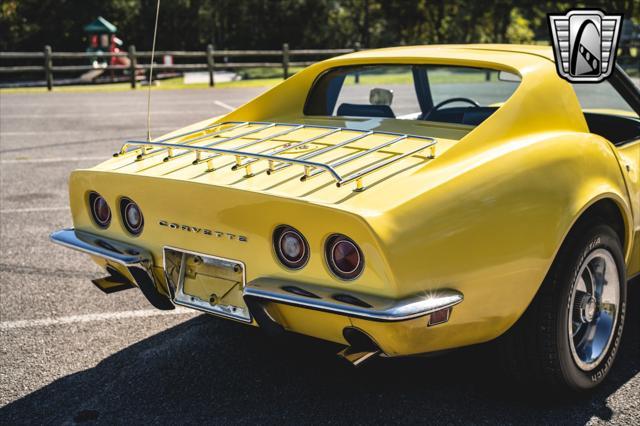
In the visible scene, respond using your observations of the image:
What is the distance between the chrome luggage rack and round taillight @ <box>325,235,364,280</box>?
0.20 metres

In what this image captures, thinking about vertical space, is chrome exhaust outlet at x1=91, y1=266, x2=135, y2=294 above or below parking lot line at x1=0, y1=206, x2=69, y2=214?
above

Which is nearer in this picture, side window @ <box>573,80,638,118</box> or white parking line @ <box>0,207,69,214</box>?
side window @ <box>573,80,638,118</box>

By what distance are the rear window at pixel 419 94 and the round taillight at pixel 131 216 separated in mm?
1285

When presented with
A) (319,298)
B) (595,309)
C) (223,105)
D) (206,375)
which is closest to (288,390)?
(206,375)

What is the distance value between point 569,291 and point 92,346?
2.19 meters

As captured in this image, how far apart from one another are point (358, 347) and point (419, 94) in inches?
84.3

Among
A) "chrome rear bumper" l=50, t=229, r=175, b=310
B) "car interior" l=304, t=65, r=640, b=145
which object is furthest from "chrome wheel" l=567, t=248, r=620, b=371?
"chrome rear bumper" l=50, t=229, r=175, b=310

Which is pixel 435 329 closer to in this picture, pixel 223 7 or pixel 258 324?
pixel 258 324

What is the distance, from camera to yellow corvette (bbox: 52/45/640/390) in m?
2.47

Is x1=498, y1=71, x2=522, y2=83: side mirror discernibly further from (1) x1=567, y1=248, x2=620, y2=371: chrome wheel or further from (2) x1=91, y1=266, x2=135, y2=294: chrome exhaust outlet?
(2) x1=91, y1=266, x2=135, y2=294: chrome exhaust outlet

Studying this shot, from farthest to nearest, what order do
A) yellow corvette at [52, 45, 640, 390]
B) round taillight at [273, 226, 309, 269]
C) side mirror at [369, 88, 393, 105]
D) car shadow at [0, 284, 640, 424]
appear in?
side mirror at [369, 88, 393, 105]
car shadow at [0, 284, 640, 424]
round taillight at [273, 226, 309, 269]
yellow corvette at [52, 45, 640, 390]

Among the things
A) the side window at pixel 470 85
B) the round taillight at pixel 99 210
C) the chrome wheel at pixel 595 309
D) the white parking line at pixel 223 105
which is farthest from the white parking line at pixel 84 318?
the white parking line at pixel 223 105

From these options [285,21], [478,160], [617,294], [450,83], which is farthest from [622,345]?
[285,21]

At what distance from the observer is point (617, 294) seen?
3.19 metres
